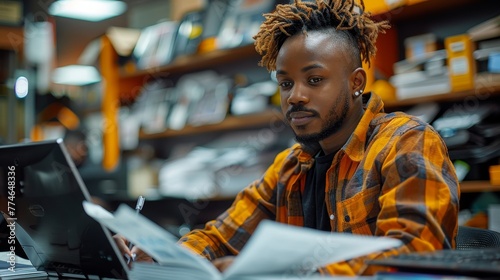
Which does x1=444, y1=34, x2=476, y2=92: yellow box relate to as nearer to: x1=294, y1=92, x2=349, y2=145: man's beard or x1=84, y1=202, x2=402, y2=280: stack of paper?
x1=294, y1=92, x2=349, y2=145: man's beard

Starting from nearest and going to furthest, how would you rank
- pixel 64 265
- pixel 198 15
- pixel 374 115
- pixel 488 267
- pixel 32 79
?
pixel 488 267 < pixel 64 265 < pixel 374 115 < pixel 198 15 < pixel 32 79

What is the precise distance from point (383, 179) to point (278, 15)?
52 centimetres

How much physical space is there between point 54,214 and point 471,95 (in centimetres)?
184

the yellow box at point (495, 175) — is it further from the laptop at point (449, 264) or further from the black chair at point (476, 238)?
the laptop at point (449, 264)

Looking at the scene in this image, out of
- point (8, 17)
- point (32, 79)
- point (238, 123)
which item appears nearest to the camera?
point (238, 123)

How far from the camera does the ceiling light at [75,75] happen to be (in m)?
4.66

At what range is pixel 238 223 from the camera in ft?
5.21

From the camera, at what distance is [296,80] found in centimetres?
138

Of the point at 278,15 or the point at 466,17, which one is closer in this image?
the point at 278,15

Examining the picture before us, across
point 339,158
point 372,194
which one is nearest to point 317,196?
point 339,158

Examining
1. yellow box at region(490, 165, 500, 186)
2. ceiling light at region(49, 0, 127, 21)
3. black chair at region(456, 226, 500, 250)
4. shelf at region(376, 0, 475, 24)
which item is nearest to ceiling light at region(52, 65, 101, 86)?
ceiling light at region(49, 0, 127, 21)

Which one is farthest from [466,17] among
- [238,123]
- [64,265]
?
[64,265]

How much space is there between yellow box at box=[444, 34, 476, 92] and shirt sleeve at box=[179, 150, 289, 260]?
42.3 inches

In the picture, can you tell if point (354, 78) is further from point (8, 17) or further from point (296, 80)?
point (8, 17)
